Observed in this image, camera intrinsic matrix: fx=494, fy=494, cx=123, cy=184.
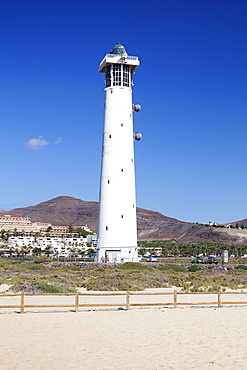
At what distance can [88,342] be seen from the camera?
12727mm

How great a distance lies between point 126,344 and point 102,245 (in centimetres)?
3191

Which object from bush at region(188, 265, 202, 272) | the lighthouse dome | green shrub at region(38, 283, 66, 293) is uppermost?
the lighthouse dome

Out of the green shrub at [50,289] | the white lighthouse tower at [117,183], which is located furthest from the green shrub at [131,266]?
the green shrub at [50,289]

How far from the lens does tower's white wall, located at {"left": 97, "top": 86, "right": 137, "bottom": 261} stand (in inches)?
1720

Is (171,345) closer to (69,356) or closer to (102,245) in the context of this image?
(69,356)

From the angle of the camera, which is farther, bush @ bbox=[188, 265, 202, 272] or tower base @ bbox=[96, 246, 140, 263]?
bush @ bbox=[188, 265, 202, 272]

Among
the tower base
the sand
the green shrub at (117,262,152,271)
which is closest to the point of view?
the sand

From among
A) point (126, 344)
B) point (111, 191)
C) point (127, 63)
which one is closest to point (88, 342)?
point (126, 344)

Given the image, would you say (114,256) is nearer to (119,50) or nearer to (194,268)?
(194,268)

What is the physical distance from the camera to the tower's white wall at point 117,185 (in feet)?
143

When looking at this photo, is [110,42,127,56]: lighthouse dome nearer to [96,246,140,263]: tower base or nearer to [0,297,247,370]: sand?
[96,246,140,263]: tower base

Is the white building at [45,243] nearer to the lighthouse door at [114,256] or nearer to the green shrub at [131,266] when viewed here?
the lighthouse door at [114,256]

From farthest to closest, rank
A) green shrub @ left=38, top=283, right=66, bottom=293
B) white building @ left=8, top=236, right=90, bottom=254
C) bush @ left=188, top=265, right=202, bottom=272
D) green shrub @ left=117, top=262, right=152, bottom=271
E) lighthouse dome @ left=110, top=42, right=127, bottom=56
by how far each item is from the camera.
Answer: white building @ left=8, top=236, right=90, bottom=254 → lighthouse dome @ left=110, top=42, right=127, bottom=56 → bush @ left=188, top=265, right=202, bottom=272 → green shrub @ left=117, top=262, right=152, bottom=271 → green shrub @ left=38, top=283, right=66, bottom=293

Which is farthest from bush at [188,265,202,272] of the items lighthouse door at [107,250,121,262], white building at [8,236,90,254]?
white building at [8,236,90,254]
